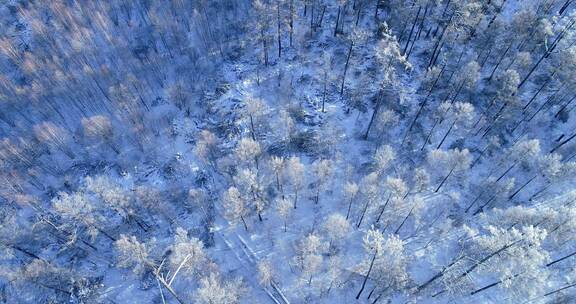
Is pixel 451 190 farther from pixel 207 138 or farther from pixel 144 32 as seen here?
pixel 144 32

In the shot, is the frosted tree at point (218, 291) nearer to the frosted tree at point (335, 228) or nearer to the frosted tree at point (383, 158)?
the frosted tree at point (335, 228)

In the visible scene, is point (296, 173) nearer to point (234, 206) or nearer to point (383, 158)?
point (234, 206)

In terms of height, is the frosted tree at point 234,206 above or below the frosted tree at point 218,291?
above

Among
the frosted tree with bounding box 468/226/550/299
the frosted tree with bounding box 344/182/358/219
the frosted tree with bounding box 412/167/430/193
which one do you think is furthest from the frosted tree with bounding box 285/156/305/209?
the frosted tree with bounding box 468/226/550/299

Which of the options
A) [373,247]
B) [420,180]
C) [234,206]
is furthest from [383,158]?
[234,206]

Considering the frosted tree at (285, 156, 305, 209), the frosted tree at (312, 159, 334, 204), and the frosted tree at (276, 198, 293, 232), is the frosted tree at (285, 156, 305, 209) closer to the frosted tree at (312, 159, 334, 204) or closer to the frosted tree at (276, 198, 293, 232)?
the frosted tree at (276, 198, 293, 232)

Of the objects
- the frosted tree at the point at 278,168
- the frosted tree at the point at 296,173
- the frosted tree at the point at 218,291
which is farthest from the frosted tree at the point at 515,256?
the frosted tree at the point at 218,291
